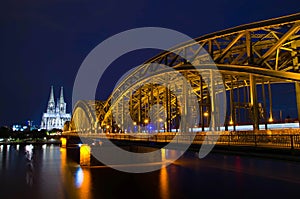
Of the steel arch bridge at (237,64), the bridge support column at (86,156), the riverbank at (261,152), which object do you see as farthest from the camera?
the steel arch bridge at (237,64)

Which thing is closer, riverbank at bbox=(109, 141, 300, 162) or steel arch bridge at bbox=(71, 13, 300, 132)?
riverbank at bbox=(109, 141, 300, 162)

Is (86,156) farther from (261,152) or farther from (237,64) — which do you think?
(237,64)

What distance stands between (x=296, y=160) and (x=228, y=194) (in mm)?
8209

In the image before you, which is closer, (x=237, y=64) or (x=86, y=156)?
(x=86, y=156)

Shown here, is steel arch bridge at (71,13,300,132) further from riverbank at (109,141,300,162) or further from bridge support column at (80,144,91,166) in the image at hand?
bridge support column at (80,144,91,166)

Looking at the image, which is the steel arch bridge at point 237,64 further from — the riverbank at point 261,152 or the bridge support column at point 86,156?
the bridge support column at point 86,156

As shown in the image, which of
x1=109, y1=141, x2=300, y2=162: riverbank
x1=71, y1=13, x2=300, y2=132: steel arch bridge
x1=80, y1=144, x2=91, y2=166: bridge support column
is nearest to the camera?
x1=109, y1=141, x2=300, y2=162: riverbank

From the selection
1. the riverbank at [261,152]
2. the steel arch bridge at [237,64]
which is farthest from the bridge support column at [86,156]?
→ the steel arch bridge at [237,64]

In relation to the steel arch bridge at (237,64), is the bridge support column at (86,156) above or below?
below

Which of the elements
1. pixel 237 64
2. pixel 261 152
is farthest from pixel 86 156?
pixel 237 64

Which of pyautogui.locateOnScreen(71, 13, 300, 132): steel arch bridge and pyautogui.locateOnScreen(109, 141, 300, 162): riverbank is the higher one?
pyautogui.locateOnScreen(71, 13, 300, 132): steel arch bridge

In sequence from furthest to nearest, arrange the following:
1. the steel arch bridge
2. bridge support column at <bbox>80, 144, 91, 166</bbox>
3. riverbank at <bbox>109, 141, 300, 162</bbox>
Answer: the steel arch bridge < bridge support column at <bbox>80, 144, 91, 166</bbox> < riverbank at <bbox>109, 141, 300, 162</bbox>

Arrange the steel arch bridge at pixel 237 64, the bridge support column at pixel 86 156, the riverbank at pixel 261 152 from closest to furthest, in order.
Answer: the riverbank at pixel 261 152 → the bridge support column at pixel 86 156 → the steel arch bridge at pixel 237 64

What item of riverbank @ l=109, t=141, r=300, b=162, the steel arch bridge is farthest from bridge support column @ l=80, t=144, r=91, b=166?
the steel arch bridge
